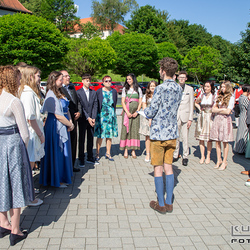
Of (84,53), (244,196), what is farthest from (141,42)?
(244,196)

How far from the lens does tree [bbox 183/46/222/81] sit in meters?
58.9

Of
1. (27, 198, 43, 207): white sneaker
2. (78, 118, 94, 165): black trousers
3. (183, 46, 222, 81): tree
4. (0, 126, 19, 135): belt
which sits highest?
(183, 46, 222, 81): tree

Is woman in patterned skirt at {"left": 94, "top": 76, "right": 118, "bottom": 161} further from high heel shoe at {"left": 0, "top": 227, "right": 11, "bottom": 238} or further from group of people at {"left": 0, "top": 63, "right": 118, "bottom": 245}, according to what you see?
high heel shoe at {"left": 0, "top": 227, "right": 11, "bottom": 238}

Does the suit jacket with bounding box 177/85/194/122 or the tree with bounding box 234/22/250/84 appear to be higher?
the tree with bounding box 234/22/250/84

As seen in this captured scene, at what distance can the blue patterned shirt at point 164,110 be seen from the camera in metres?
3.87

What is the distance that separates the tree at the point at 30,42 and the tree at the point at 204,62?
111 ft

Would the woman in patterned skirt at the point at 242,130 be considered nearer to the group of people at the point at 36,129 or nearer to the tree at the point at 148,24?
the group of people at the point at 36,129

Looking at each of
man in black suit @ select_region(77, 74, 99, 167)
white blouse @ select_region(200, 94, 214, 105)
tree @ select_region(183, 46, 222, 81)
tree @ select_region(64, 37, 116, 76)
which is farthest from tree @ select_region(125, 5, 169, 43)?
man in black suit @ select_region(77, 74, 99, 167)

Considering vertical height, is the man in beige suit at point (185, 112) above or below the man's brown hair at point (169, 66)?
below

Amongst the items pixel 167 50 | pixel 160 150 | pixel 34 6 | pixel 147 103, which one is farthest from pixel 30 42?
pixel 34 6

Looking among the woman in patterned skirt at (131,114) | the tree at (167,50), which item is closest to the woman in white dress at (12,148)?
the woman in patterned skirt at (131,114)

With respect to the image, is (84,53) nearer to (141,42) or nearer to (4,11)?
(141,42)

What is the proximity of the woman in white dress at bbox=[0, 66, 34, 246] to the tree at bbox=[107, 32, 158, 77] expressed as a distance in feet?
137

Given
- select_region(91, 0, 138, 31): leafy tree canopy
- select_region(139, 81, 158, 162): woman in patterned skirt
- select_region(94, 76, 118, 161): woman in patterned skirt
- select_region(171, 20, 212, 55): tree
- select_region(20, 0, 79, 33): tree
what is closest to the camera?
select_region(94, 76, 118, 161): woman in patterned skirt
